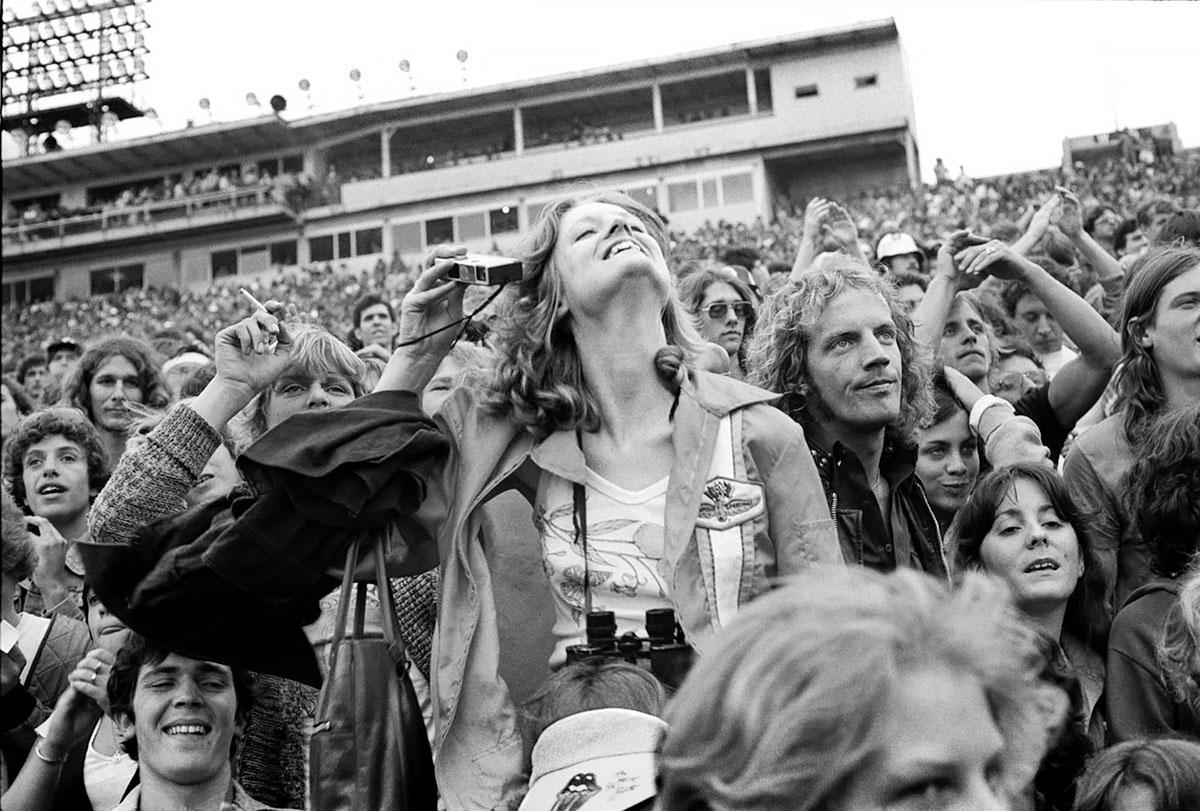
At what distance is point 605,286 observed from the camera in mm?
3127

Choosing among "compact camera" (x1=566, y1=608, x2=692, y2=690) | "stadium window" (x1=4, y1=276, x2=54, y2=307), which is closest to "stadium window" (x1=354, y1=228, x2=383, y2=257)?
"stadium window" (x1=4, y1=276, x2=54, y2=307)

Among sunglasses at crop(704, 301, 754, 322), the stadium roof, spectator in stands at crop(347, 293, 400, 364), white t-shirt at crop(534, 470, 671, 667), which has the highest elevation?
the stadium roof

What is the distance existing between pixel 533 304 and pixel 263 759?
1.37m

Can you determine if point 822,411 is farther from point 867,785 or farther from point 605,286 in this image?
point 867,785

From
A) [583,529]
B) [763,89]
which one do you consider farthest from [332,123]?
[583,529]

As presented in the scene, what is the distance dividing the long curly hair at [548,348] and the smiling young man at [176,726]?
0.98m

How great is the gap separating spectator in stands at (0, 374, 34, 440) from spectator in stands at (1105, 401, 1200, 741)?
A: 4.49 metres

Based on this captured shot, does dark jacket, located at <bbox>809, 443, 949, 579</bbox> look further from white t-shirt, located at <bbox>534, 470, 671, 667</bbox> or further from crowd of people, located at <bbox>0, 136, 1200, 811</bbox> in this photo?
white t-shirt, located at <bbox>534, 470, 671, 667</bbox>

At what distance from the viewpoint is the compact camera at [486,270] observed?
3.06 metres

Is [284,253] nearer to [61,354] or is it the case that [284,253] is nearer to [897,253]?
[61,354]

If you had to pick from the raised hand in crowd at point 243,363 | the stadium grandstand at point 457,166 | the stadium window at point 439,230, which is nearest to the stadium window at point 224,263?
the stadium grandstand at point 457,166

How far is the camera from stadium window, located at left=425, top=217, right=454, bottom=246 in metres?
41.2

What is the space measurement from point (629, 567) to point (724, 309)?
2.53m

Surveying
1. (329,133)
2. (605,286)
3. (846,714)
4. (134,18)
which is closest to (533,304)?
(605,286)
